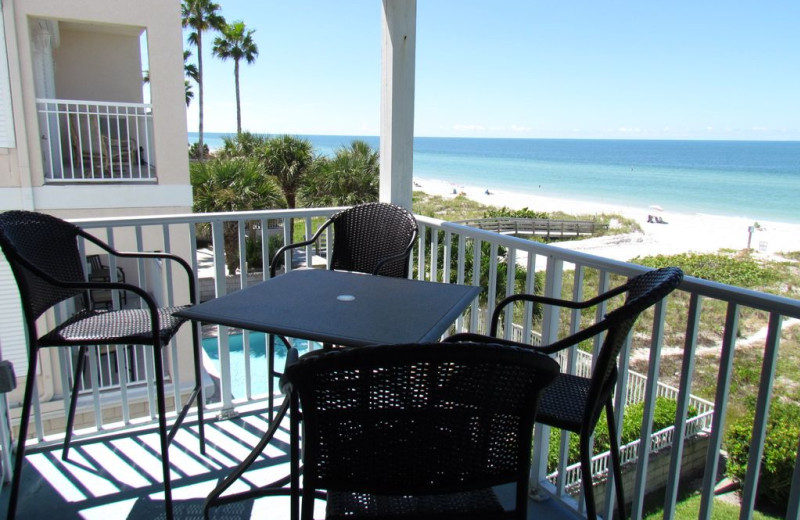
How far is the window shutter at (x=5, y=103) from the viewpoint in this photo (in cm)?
740

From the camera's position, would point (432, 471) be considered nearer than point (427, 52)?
Yes

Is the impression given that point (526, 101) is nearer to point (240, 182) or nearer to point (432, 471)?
point (240, 182)

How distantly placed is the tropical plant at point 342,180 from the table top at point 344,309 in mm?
15450

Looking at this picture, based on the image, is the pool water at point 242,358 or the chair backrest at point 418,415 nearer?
the chair backrest at point 418,415

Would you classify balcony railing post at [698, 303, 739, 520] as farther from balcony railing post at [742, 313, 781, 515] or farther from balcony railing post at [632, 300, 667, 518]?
balcony railing post at [632, 300, 667, 518]

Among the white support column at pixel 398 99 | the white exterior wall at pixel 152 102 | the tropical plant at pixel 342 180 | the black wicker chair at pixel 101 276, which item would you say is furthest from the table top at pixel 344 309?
the tropical plant at pixel 342 180

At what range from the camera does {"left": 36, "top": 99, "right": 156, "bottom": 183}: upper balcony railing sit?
25.6ft

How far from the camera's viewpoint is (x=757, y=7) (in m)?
22.1

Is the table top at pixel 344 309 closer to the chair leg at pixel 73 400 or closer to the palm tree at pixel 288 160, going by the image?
the chair leg at pixel 73 400

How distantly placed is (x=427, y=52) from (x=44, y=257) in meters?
36.7

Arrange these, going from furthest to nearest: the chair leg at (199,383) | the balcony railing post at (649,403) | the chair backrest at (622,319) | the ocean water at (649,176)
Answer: the ocean water at (649,176), the chair leg at (199,383), the balcony railing post at (649,403), the chair backrest at (622,319)

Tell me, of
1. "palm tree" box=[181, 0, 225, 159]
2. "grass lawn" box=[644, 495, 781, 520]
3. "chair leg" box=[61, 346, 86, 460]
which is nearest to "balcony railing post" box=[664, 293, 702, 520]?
"chair leg" box=[61, 346, 86, 460]

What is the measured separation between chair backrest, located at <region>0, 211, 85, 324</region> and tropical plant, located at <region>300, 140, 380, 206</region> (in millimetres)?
15131

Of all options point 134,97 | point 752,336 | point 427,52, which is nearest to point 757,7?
point 752,336
